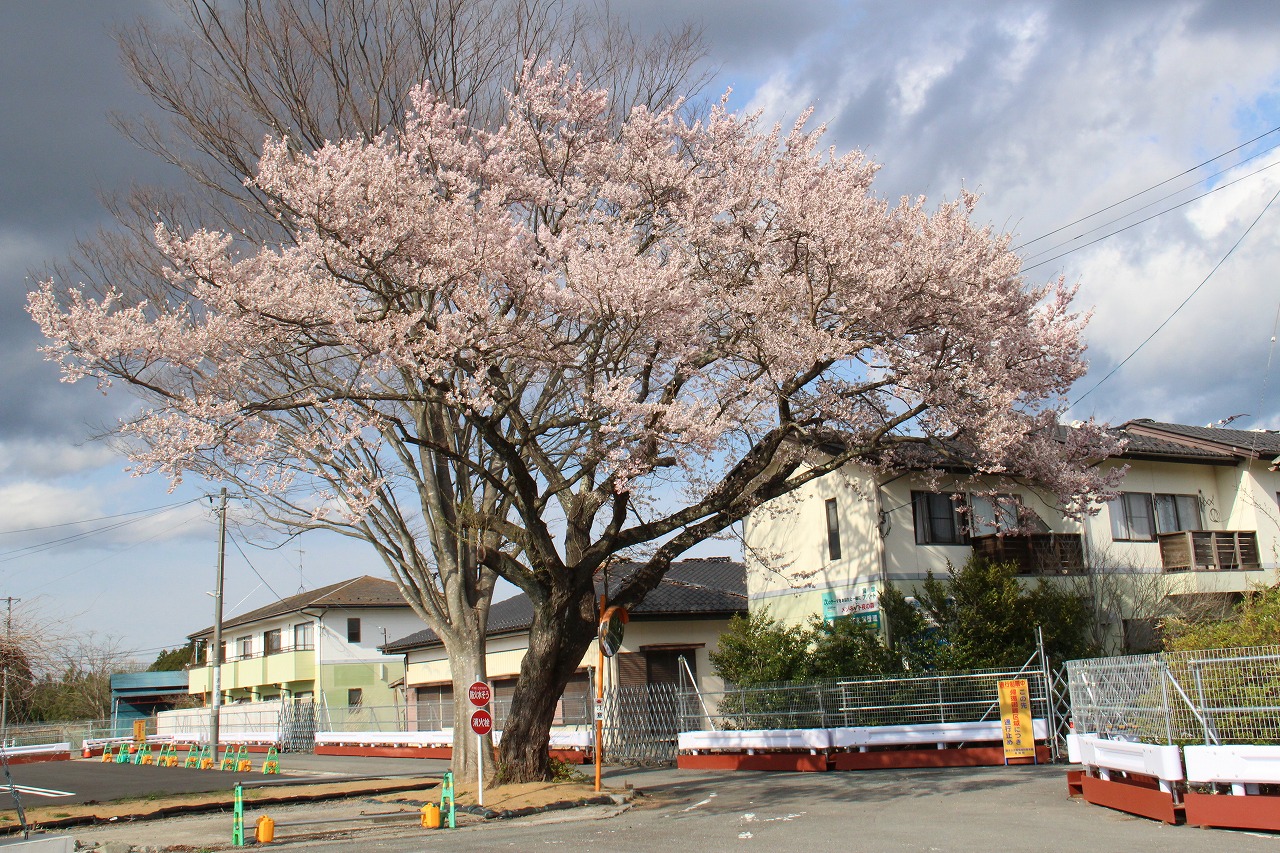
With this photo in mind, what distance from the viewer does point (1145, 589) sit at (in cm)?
2577

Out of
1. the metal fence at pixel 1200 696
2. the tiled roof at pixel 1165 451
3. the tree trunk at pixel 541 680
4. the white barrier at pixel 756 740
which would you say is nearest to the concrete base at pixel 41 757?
the white barrier at pixel 756 740

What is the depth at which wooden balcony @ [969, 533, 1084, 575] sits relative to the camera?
24062 mm

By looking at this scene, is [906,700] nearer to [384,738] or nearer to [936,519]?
[936,519]

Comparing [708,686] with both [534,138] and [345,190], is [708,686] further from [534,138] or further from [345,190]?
[345,190]

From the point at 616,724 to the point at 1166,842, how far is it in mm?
15638

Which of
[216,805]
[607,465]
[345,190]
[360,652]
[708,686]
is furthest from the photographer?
[360,652]

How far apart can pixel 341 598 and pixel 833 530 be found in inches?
1171

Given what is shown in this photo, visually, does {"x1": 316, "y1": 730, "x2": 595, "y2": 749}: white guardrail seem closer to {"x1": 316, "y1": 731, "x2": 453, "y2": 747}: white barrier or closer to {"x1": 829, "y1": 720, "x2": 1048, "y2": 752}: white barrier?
{"x1": 316, "y1": 731, "x2": 453, "y2": 747}: white barrier

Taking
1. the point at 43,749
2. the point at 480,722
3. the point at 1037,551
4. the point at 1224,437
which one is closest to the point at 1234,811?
the point at 480,722

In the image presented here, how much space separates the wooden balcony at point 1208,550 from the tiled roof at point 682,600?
11091 millimetres

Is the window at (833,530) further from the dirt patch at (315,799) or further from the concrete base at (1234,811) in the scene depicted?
the concrete base at (1234,811)

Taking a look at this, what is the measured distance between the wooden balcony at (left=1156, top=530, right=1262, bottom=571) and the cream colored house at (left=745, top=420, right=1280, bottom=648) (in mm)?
30

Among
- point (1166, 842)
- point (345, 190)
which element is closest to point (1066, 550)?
point (1166, 842)

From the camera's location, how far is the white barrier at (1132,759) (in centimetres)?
1140
